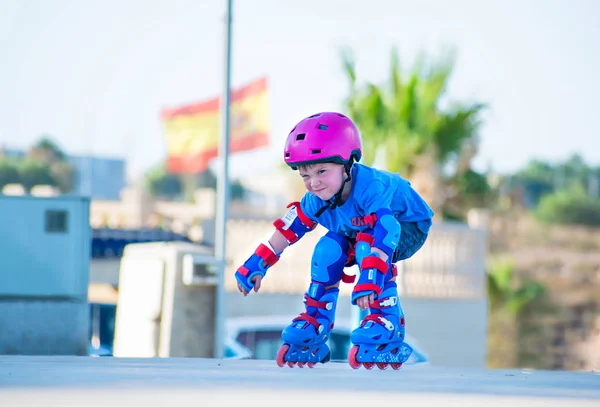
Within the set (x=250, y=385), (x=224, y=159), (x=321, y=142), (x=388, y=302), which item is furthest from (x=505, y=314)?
(x=250, y=385)

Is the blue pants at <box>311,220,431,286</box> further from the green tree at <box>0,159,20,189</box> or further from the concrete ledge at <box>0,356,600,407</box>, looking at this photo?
the green tree at <box>0,159,20,189</box>

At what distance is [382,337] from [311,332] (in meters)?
0.43

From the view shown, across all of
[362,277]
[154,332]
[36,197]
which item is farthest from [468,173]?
[362,277]

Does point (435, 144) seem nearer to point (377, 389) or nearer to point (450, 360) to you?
point (450, 360)

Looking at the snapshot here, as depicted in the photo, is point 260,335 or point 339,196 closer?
point 339,196

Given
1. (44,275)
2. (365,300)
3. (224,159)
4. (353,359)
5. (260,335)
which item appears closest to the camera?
(365,300)

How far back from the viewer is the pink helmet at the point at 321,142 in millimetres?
5418

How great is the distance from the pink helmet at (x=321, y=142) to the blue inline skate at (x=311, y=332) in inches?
28.1

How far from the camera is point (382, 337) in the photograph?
17.8ft

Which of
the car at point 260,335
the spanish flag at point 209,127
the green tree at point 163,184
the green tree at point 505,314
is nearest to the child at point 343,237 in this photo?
the car at point 260,335

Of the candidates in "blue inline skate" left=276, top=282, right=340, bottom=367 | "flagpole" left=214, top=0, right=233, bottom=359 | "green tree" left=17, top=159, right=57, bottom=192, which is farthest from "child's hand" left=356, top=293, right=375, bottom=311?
"green tree" left=17, top=159, right=57, bottom=192

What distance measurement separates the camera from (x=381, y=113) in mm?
26594

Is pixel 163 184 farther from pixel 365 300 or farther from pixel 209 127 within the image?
pixel 365 300

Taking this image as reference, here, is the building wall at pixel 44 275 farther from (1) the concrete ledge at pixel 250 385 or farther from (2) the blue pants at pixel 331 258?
(2) the blue pants at pixel 331 258
